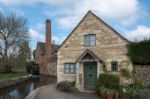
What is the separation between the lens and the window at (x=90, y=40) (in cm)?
2003

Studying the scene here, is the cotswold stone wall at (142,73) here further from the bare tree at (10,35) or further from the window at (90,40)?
the bare tree at (10,35)

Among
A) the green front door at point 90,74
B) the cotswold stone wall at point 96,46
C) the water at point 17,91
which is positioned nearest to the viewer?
the cotswold stone wall at point 96,46

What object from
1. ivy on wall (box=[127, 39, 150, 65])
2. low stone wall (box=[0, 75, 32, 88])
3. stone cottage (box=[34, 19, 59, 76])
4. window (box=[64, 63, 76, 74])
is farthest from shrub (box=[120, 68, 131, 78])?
stone cottage (box=[34, 19, 59, 76])

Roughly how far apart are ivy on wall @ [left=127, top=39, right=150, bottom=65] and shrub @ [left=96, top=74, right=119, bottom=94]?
75.7 inches

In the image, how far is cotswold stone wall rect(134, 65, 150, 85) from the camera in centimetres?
1686

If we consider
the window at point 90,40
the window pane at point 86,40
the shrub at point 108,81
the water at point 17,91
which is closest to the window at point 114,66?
the shrub at point 108,81

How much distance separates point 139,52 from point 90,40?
4446 mm

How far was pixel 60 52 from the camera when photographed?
22.5 meters

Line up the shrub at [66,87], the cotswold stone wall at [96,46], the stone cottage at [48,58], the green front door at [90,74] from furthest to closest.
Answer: the stone cottage at [48,58] → the green front door at [90,74] → the shrub at [66,87] → the cotswold stone wall at [96,46]

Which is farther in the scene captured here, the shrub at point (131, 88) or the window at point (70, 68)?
the window at point (70, 68)

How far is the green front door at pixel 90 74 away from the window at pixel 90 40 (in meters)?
1.62

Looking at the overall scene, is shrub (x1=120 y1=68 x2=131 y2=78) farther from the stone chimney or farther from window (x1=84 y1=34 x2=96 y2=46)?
the stone chimney

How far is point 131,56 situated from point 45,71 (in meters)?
Result: 41.5

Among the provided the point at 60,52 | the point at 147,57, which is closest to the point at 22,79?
the point at 60,52
